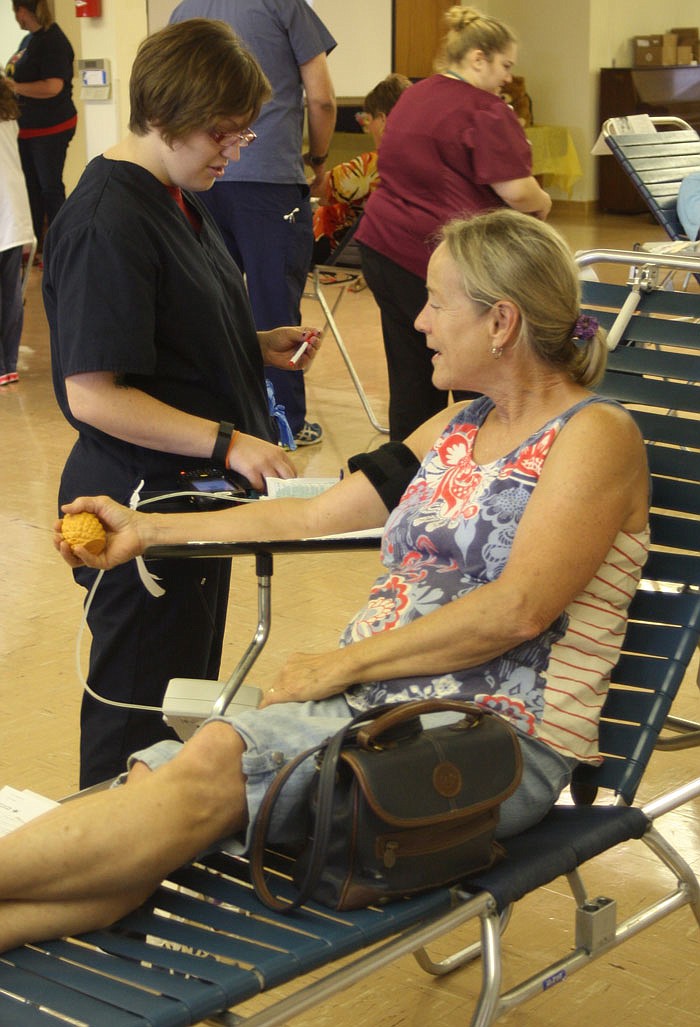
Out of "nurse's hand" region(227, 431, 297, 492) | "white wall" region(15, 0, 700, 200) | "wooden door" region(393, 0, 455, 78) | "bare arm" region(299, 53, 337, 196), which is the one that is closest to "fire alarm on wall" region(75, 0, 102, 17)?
"bare arm" region(299, 53, 337, 196)

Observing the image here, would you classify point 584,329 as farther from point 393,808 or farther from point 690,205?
point 690,205

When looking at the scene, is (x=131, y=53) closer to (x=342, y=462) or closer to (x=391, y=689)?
(x=342, y=462)

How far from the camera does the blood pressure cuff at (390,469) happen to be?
83.4 inches

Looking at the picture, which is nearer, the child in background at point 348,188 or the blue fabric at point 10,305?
the child in background at point 348,188

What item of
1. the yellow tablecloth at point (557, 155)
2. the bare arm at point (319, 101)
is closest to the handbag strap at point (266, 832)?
the bare arm at point (319, 101)

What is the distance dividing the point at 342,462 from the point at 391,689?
119 inches

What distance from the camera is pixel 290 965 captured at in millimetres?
1430

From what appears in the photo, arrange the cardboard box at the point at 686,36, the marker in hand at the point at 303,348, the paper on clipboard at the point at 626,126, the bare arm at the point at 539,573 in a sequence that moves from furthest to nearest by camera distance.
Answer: the cardboard box at the point at 686,36
the paper on clipboard at the point at 626,126
the marker in hand at the point at 303,348
the bare arm at the point at 539,573

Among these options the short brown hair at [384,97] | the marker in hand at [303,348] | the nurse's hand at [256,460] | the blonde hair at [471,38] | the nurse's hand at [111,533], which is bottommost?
the nurse's hand at [111,533]

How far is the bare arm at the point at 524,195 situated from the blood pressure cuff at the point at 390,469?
6.41 feet

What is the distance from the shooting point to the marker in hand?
2447 millimetres

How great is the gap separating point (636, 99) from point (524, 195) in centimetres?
895

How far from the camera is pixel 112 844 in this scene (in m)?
1.53

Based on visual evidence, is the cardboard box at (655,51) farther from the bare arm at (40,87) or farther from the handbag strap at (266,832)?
the handbag strap at (266,832)
